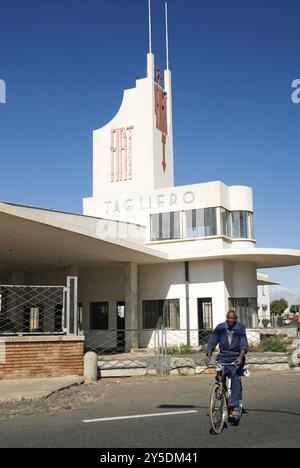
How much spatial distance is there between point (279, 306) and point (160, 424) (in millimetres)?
77276

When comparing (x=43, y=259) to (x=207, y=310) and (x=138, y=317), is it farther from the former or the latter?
(x=207, y=310)

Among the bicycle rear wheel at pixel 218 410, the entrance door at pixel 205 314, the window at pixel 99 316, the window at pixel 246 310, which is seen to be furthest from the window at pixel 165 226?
the bicycle rear wheel at pixel 218 410

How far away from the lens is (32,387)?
11148 mm

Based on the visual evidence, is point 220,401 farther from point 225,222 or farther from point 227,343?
point 225,222

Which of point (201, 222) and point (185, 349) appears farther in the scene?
point (201, 222)

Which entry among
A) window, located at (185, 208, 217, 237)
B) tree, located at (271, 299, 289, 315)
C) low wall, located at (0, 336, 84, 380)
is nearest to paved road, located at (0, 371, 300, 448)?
low wall, located at (0, 336, 84, 380)

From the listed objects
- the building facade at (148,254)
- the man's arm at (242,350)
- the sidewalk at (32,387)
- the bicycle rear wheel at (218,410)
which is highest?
the building facade at (148,254)

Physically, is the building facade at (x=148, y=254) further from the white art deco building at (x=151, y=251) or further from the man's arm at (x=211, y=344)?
the man's arm at (x=211, y=344)

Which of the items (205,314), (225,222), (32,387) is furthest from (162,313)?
(32,387)

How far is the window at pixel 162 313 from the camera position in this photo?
25.2 meters

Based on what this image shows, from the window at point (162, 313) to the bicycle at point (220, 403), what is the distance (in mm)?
Result: 17173

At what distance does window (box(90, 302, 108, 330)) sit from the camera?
26719 millimetres

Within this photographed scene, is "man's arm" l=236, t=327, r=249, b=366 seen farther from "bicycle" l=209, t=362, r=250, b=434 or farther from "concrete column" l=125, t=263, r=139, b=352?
"concrete column" l=125, t=263, r=139, b=352
